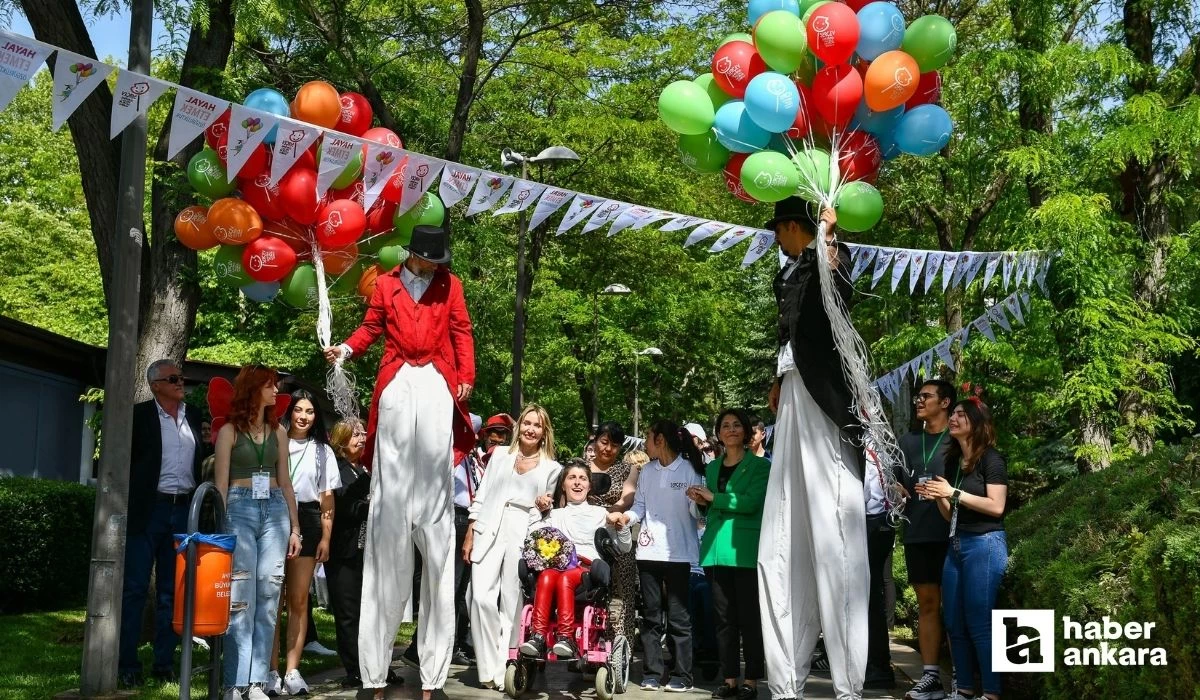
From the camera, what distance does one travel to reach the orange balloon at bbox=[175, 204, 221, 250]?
24.6 feet

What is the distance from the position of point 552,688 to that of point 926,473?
2.82 m

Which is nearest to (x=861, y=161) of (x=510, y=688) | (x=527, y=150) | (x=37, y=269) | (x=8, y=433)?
(x=510, y=688)

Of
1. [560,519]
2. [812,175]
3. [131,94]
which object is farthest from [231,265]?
[812,175]

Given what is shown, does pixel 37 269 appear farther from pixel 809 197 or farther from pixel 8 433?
pixel 809 197

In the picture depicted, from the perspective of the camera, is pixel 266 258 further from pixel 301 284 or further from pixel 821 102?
pixel 821 102

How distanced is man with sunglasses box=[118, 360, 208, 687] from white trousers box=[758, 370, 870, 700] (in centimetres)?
411

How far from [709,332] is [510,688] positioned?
22.7m

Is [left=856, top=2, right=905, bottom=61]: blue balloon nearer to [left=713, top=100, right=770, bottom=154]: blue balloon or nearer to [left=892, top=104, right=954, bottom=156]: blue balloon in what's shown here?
[left=892, top=104, right=954, bottom=156]: blue balloon

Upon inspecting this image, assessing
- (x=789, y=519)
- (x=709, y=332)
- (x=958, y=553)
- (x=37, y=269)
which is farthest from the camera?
(x=37, y=269)

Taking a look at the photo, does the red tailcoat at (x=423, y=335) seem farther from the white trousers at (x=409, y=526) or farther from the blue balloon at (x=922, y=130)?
the blue balloon at (x=922, y=130)

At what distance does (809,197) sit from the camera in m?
→ 5.95

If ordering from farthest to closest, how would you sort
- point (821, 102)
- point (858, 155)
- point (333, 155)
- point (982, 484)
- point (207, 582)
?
1. point (333, 155)
2. point (982, 484)
3. point (858, 155)
4. point (821, 102)
5. point (207, 582)

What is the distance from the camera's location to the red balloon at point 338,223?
7.39 meters

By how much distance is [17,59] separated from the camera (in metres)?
5.84
